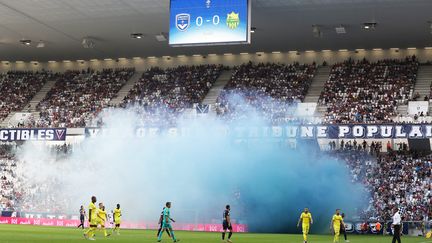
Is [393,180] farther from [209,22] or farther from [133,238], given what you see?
[133,238]

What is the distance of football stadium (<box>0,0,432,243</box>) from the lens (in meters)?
43.4

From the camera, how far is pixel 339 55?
193ft

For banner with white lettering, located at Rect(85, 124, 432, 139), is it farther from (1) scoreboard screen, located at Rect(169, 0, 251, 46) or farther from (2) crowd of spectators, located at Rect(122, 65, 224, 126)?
(2) crowd of spectators, located at Rect(122, 65, 224, 126)

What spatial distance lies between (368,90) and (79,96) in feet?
85.3

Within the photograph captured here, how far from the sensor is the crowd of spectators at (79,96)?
198 feet

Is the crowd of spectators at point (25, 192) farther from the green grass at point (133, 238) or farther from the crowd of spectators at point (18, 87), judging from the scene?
the green grass at point (133, 238)

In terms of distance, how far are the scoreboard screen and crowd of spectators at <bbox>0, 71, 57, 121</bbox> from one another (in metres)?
30.3

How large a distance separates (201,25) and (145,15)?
930cm

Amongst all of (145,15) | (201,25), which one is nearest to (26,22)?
(145,15)

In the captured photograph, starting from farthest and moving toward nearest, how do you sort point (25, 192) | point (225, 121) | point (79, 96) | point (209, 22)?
point (79, 96) < point (25, 192) < point (225, 121) < point (209, 22)

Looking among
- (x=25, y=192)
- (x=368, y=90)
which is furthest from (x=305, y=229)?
(x=25, y=192)

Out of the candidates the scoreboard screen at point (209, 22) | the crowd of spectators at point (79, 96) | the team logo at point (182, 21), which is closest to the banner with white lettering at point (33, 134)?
the crowd of spectators at point (79, 96)

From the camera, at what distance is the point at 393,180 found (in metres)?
46.3

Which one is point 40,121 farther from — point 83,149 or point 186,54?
point 186,54
